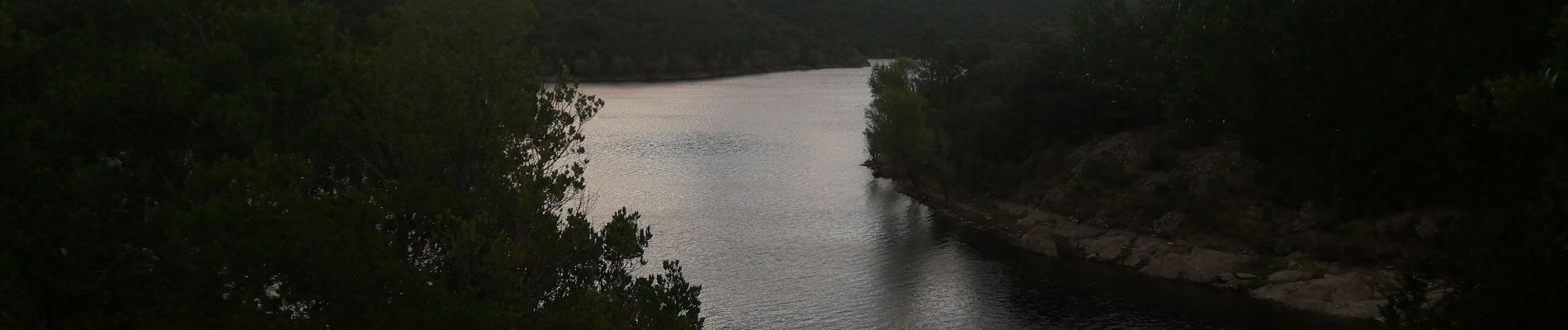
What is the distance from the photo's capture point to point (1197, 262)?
44.6 metres

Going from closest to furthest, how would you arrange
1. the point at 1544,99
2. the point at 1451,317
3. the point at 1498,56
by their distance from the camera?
1. the point at 1544,99
2. the point at 1451,317
3. the point at 1498,56

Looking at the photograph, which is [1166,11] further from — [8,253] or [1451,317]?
[8,253]

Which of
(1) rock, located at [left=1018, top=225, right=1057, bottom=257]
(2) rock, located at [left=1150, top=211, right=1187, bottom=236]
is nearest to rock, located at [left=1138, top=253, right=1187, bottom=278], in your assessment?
(2) rock, located at [left=1150, top=211, right=1187, bottom=236]

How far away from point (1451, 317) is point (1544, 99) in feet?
14.3

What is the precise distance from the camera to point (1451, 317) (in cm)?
1692

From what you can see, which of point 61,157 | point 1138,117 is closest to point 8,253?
point 61,157

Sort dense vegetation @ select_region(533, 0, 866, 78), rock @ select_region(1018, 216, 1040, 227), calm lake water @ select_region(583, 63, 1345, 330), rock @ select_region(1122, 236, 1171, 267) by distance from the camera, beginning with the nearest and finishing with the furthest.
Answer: calm lake water @ select_region(583, 63, 1345, 330)
rock @ select_region(1122, 236, 1171, 267)
rock @ select_region(1018, 216, 1040, 227)
dense vegetation @ select_region(533, 0, 866, 78)

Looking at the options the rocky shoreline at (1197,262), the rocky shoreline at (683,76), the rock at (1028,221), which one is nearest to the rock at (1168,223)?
the rocky shoreline at (1197,262)

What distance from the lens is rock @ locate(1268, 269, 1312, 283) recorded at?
41406mm

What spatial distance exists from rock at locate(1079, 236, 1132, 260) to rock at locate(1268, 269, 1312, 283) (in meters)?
6.86

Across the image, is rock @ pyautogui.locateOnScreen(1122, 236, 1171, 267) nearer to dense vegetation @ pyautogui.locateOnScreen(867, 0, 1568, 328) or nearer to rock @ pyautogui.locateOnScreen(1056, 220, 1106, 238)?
rock @ pyautogui.locateOnScreen(1056, 220, 1106, 238)

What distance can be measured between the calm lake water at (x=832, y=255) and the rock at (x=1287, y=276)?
1892mm

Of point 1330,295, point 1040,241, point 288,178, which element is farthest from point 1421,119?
point 1040,241

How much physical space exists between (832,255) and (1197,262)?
14130 mm
